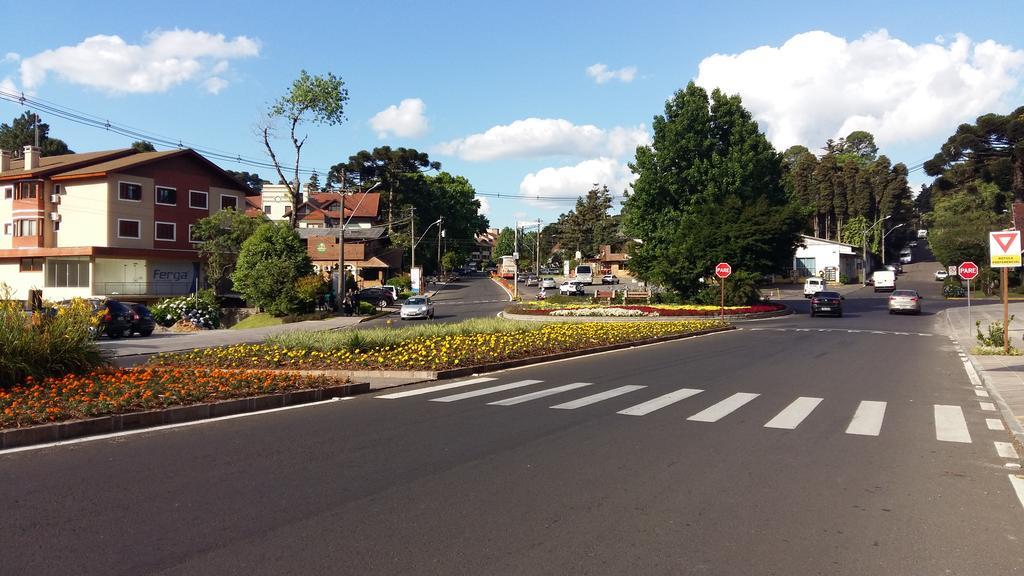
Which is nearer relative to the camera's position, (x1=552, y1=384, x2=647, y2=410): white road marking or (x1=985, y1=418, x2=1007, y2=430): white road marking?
(x1=985, y1=418, x2=1007, y2=430): white road marking

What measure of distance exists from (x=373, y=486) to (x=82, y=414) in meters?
4.70

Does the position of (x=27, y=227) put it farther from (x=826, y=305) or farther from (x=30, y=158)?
(x=826, y=305)

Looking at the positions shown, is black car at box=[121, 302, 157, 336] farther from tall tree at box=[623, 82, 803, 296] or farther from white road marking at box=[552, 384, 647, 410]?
tall tree at box=[623, 82, 803, 296]

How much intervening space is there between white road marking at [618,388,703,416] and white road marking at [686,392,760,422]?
2.18ft

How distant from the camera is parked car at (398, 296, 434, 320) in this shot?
41.7m

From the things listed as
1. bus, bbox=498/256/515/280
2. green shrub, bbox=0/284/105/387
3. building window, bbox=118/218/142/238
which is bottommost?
green shrub, bbox=0/284/105/387

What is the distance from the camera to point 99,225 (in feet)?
162

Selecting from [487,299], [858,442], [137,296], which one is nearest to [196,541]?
[858,442]

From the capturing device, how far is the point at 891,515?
5.84 meters

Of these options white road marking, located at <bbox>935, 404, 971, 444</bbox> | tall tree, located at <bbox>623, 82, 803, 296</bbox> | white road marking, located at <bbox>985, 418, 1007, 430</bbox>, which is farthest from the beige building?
white road marking, located at <bbox>985, 418, 1007, 430</bbox>

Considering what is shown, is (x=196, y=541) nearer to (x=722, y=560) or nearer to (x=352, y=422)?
(x=722, y=560)

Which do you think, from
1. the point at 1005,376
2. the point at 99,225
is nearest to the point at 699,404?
the point at 1005,376

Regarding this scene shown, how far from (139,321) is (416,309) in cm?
1622

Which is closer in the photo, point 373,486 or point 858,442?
point 373,486
